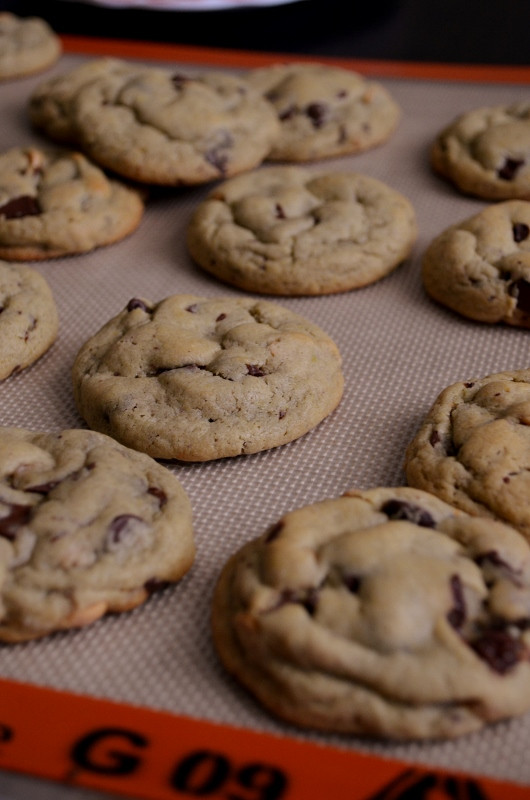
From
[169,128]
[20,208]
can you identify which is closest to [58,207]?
[20,208]

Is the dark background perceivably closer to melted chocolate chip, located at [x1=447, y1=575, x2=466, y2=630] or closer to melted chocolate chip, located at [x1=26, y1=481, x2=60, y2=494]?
melted chocolate chip, located at [x1=26, y1=481, x2=60, y2=494]

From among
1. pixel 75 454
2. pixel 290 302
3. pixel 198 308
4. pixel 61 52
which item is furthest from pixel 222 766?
pixel 61 52

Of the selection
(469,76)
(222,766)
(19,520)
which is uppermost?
(469,76)

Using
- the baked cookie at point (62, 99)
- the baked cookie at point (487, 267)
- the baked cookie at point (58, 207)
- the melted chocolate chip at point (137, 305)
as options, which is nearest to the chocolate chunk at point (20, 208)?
the baked cookie at point (58, 207)

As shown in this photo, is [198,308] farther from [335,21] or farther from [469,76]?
[335,21]

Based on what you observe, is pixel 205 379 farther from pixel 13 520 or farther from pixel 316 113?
pixel 316 113

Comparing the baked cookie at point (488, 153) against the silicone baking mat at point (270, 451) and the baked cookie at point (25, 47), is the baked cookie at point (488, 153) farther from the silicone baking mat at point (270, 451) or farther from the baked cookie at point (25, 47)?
the baked cookie at point (25, 47)
